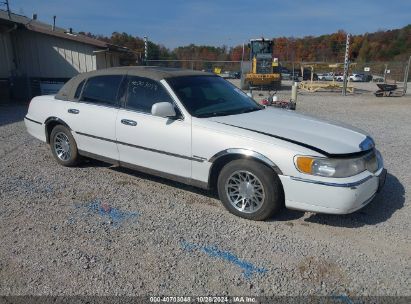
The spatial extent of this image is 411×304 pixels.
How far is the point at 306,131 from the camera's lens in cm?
406

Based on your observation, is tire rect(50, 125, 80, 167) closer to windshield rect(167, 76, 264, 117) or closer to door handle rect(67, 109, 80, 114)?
door handle rect(67, 109, 80, 114)

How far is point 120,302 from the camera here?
2703mm

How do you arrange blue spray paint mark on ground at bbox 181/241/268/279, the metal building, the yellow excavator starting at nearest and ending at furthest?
blue spray paint mark on ground at bbox 181/241/268/279
the metal building
the yellow excavator

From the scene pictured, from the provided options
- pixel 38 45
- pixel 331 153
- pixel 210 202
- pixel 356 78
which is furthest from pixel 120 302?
pixel 356 78

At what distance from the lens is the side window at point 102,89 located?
5043 millimetres

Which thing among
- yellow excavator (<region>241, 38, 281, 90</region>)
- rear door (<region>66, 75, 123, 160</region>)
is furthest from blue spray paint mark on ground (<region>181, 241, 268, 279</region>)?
yellow excavator (<region>241, 38, 281, 90</region>)

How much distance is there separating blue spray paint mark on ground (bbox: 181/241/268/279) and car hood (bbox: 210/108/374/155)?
1.29 meters

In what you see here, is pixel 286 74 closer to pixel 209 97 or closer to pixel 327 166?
pixel 209 97

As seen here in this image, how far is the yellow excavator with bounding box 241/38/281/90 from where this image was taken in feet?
79.2

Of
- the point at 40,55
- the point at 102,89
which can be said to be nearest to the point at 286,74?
the point at 40,55

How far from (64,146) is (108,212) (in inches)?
81.3

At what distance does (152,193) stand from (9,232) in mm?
1693

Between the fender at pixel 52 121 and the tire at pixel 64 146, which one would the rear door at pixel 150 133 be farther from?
the fender at pixel 52 121

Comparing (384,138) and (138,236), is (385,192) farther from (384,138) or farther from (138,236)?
(384,138)
